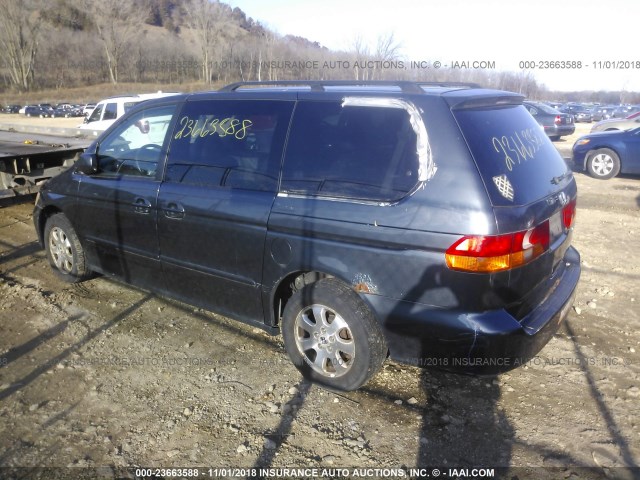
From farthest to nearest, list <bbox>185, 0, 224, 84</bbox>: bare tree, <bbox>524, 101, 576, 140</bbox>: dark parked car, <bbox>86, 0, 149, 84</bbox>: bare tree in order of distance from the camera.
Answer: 1. <bbox>86, 0, 149, 84</bbox>: bare tree
2. <bbox>185, 0, 224, 84</bbox>: bare tree
3. <bbox>524, 101, 576, 140</bbox>: dark parked car

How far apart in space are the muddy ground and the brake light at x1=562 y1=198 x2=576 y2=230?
0.99 m

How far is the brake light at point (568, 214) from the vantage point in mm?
3170

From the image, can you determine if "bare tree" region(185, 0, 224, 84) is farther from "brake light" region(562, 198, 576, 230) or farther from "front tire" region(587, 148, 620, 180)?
"brake light" region(562, 198, 576, 230)

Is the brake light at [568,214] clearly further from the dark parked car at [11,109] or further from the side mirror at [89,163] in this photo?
the dark parked car at [11,109]

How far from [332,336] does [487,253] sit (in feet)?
3.61

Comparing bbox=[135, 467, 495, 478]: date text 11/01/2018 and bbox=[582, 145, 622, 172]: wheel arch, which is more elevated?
bbox=[582, 145, 622, 172]: wheel arch

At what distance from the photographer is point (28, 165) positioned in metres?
7.27

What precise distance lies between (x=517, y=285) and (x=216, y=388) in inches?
77.7

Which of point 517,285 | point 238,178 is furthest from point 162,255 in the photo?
point 517,285

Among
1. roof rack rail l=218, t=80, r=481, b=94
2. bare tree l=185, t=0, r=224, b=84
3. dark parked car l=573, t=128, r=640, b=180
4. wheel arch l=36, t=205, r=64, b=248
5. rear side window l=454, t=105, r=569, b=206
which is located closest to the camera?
rear side window l=454, t=105, r=569, b=206

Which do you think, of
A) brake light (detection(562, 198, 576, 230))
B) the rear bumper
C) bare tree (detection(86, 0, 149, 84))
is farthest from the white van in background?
bare tree (detection(86, 0, 149, 84))

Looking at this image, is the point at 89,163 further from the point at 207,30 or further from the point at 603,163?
the point at 207,30

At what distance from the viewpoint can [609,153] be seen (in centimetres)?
1096

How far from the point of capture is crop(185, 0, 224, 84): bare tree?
7650 cm
